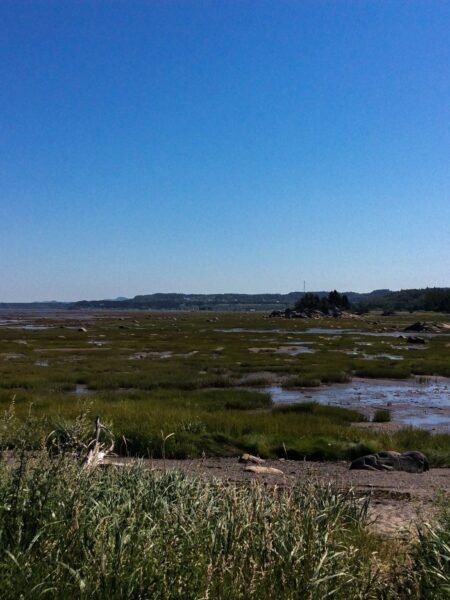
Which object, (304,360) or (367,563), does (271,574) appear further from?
(304,360)

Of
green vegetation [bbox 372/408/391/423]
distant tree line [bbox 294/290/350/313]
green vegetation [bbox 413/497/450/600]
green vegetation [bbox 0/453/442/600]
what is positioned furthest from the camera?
distant tree line [bbox 294/290/350/313]

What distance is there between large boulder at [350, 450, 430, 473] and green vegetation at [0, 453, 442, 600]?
7.30 meters

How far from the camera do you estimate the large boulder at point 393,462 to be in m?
14.0

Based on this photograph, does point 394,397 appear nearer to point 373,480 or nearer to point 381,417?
point 381,417

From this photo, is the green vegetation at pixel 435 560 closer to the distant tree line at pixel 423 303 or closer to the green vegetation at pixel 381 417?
the green vegetation at pixel 381 417

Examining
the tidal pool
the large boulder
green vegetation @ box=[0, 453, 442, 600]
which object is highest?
green vegetation @ box=[0, 453, 442, 600]

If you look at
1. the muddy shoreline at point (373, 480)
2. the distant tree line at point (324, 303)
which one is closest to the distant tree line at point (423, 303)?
the distant tree line at point (324, 303)

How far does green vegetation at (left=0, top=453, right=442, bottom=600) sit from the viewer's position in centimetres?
478

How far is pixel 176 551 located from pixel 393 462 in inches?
392

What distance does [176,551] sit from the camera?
5320mm

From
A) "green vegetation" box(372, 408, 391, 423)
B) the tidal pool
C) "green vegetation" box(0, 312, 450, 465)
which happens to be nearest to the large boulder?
"green vegetation" box(0, 312, 450, 465)

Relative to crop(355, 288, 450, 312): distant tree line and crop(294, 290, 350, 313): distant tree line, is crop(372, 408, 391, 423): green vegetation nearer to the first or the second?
crop(294, 290, 350, 313): distant tree line

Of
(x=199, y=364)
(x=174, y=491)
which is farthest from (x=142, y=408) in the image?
(x=199, y=364)

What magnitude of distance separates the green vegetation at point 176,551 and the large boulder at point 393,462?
7.30 m
